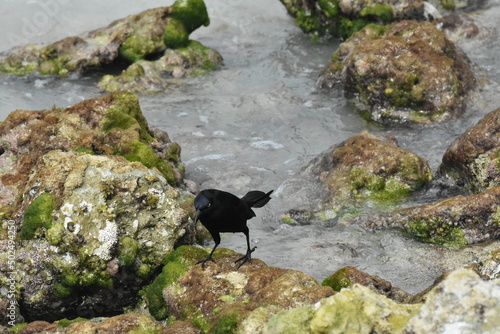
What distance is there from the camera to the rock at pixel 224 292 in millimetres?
5672

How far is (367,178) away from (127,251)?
4.57 m

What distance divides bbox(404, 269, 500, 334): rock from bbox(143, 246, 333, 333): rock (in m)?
1.86

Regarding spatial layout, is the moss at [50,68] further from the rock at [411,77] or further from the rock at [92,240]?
the rock at [92,240]

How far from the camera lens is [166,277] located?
710cm

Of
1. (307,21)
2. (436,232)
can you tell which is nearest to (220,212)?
(436,232)

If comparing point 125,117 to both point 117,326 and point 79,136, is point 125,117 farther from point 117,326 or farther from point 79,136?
point 117,326

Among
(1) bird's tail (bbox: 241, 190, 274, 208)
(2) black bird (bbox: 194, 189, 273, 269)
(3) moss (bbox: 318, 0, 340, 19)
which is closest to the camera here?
(2) black bird (bbox: 194, 189, 273, 269)

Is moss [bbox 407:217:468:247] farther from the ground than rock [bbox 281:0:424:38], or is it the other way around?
rock [bbox 281:0:424:38]

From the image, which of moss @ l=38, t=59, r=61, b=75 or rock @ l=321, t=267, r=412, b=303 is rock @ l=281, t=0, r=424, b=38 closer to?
moss @ l=38, t=59, r=61, b=75

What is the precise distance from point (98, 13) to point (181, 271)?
17.9 metres

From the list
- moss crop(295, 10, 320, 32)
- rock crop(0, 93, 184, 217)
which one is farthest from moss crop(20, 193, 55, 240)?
moss crop(295, 10, 320, 32)

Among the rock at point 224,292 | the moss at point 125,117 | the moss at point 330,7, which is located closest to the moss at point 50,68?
the moss at point 125,117

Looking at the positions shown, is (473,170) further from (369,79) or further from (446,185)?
(369,79)

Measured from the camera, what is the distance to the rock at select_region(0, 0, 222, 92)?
17.6 metres
